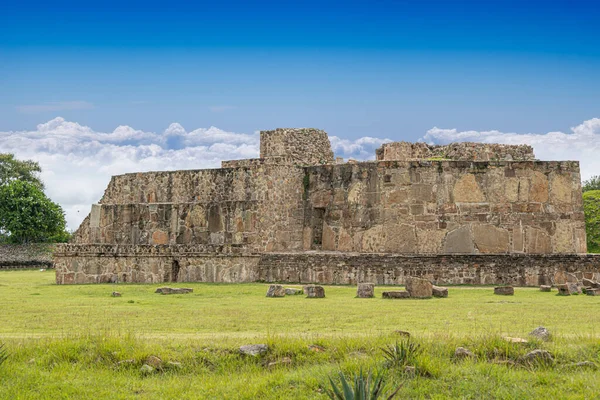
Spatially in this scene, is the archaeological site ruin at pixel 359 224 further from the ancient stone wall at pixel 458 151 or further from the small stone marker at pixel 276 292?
the small stone marker at pixel 276 292

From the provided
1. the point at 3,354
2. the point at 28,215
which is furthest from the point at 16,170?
the point at 3,354

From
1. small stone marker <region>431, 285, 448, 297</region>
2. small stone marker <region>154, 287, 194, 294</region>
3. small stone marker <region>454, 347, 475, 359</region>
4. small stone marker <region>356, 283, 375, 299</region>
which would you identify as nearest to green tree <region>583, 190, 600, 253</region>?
small stone marker <region>431, 285, 448, 297</region>

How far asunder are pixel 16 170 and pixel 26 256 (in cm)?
1697

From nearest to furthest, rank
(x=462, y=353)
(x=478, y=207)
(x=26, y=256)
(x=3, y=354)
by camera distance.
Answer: (x=462, y=353) → (x=3, y=354) → (x=478, y=207) → (x=26, y=256)

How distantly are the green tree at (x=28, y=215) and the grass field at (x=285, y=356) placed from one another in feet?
140

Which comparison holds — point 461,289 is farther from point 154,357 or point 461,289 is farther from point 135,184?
point 135,184

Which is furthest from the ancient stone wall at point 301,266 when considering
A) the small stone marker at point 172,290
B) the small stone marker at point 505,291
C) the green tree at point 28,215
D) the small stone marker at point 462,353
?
the green tree at point 28,215

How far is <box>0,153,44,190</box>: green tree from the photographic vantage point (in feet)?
196

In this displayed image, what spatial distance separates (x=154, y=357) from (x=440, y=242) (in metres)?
14.5

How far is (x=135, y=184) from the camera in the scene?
25719 mm

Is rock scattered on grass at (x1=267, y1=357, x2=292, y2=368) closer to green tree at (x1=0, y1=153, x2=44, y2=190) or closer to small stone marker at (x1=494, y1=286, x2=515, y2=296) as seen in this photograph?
small stone marker at (x1=494, y1=286, x2=515, y2=296)

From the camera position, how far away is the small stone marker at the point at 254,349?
865cm

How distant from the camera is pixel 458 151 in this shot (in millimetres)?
24609

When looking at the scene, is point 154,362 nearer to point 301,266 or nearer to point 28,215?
point 301,266
